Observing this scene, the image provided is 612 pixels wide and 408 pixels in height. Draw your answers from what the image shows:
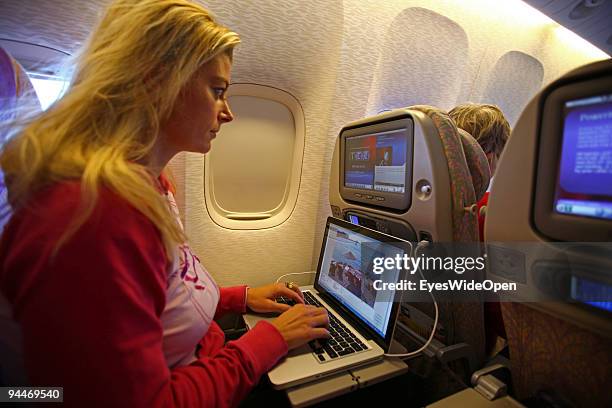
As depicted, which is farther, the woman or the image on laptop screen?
the image on laptop screen

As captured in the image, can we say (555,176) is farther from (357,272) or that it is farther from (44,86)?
(44,86)

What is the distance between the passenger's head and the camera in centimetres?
169

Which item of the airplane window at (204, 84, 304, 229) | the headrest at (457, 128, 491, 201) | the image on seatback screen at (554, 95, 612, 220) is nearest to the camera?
the image on seatback screen at (554, 95, 612, 220)

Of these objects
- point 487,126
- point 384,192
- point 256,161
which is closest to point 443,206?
point 384,192

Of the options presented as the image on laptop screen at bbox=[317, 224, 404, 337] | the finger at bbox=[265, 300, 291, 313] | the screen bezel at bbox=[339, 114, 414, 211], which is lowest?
the finger at bbox=[265, 300, 291, 313]

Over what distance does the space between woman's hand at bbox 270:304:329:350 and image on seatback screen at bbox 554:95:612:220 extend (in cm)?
78

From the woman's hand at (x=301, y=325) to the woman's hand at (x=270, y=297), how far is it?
0.22 metres

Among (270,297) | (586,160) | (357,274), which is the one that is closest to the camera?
(586,160)

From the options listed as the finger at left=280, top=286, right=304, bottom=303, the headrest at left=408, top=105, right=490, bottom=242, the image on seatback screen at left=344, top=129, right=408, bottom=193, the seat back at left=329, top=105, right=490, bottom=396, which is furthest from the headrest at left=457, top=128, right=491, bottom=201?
the finger at left=280, top=286, right=304, bottom=303

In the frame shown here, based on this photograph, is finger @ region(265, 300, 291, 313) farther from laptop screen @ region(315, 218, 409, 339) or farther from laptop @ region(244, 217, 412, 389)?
laptop screen @ region(315, 218, 409, 339)

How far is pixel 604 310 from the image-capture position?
0.53 m

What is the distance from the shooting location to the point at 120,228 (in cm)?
56

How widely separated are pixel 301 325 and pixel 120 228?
0.68m

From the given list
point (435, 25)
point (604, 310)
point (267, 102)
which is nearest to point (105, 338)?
point (604, 310)
